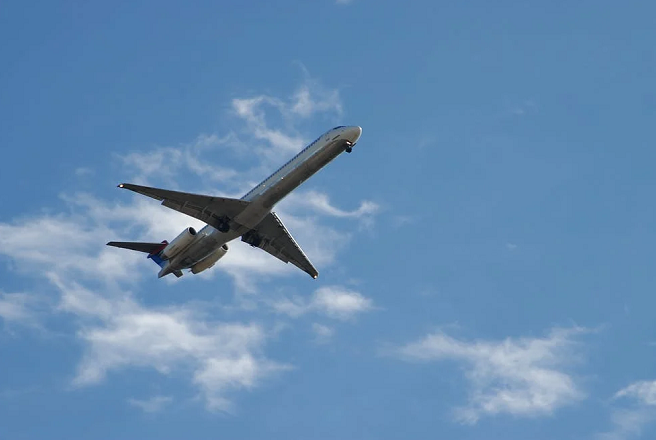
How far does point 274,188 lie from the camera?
267 feet

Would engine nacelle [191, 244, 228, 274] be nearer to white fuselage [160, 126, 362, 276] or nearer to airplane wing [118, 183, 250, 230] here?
white fuselage [160, 126, 362, 276]

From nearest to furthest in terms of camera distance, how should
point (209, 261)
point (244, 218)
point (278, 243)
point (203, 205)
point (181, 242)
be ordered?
point (203, 205)
point (244, 218)
point (181, 242)
point (209, 261)
point (278, 243)

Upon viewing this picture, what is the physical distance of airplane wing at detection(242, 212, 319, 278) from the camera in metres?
88.8

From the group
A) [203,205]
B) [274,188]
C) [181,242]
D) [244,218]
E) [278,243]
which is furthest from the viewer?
[278,243]

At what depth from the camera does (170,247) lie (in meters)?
86.6

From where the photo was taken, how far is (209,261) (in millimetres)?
88812

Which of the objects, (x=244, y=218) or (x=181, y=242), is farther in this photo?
(x=181, y=242)

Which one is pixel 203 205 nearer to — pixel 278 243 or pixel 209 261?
pixel 209 261

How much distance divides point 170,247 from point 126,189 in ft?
28.2

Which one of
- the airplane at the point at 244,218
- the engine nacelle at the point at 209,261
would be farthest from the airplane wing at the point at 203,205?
the engine nacelle at the point at 209,261

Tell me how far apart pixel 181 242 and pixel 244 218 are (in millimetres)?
5741

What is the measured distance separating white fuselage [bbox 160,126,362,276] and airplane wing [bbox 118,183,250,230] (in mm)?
683

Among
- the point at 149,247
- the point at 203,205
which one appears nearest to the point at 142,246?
the point at 149,247

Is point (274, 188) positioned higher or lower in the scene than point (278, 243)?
lower
